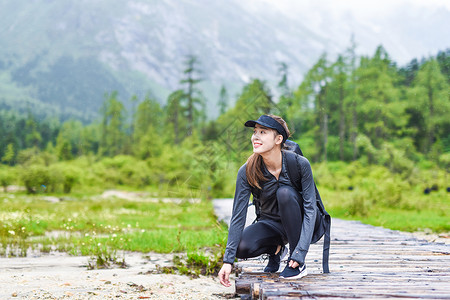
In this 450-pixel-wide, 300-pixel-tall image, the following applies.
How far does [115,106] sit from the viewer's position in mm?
69312

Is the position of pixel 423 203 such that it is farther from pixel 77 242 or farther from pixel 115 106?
pixel 115 106

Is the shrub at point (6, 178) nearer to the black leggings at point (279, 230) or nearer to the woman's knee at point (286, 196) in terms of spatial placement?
the black leggings at point (279, 230)

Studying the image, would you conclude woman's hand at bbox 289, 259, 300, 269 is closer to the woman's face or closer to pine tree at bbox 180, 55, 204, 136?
the woman's face

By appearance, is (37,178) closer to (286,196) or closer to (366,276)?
(286,196)

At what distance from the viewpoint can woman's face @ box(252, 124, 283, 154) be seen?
11.8 ft

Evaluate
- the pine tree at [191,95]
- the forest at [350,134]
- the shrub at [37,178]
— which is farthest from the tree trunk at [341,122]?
the pine tree at [191,95]

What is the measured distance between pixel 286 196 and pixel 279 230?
1.47 ft

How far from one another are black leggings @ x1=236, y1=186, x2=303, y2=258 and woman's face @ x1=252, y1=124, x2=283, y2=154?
40 centimetres

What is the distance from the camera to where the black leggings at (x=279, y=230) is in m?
3.66

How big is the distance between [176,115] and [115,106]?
15494 mm

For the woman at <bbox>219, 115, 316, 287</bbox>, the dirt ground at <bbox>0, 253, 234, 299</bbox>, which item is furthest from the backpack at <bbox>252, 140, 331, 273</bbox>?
the dirt ground at <bbox>0, 253, 234, 299</bbox>

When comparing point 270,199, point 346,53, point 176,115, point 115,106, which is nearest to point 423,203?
point 270,199

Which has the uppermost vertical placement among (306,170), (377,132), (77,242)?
(377,132)

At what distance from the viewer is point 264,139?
3.60 meters
